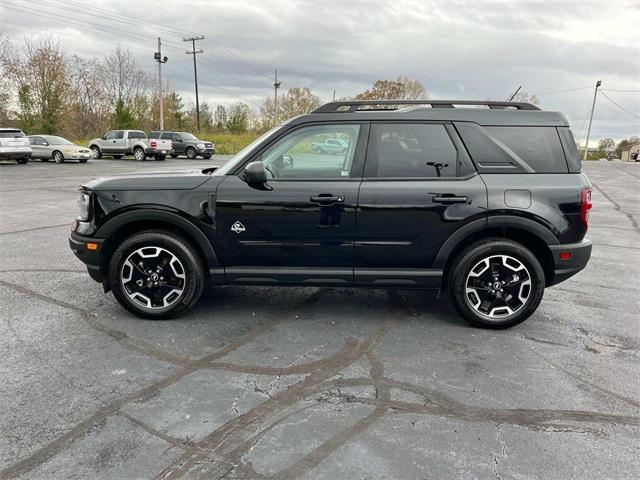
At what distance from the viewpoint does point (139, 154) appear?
1141 inches

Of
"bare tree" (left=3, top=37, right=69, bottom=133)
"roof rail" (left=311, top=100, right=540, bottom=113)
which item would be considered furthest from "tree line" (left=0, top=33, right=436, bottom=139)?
"roof rail" (left=311, top=100, right=540, bottom=113)

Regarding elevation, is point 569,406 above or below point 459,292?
below

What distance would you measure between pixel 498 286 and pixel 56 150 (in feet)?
89.9

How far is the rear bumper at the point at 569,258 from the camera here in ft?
13.0

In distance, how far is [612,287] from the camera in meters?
5.45

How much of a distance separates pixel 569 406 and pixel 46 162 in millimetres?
29507

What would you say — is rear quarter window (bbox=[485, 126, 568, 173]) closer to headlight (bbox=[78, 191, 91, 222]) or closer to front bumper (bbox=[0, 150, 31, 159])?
headlight (bbox=[78, 191, 91, 222])

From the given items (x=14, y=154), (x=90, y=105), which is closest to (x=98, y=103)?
(x=90, y=105)

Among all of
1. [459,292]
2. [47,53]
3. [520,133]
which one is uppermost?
[47,53]

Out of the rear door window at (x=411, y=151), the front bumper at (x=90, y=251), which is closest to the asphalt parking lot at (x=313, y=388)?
the front bumper at (x=90, y=251)

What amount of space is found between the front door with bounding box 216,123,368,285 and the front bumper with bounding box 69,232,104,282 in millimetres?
1096

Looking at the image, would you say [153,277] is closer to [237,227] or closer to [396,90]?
[237,227]

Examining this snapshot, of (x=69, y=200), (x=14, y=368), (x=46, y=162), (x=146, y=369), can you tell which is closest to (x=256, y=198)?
(x=146, y=369)

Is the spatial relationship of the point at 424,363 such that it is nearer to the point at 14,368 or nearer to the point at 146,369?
the point at 146,369
